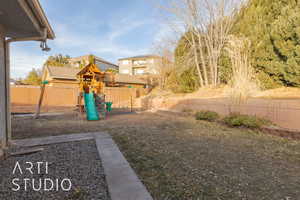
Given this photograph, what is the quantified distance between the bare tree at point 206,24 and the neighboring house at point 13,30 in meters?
6.98

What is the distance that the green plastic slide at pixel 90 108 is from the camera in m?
6.10

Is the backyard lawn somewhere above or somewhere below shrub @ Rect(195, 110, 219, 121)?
below

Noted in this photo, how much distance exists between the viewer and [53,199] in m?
1.40

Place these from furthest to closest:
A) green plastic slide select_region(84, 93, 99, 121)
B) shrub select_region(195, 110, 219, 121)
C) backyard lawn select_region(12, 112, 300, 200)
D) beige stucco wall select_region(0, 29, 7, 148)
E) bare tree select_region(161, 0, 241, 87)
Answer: bare tree select_region(161, 0, 241, 87), green plastic slide select_region(84, 93, 99, 121), shrub select_region(195, 110, 219, 121), beige stucco wall select_region(0, 29, 7, 148), backyard lawn select_region(12, 112, 300, 200)

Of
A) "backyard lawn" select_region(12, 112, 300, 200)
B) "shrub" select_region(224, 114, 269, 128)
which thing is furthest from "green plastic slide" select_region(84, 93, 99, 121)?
"shrub" select_region(224, 114, 269, 128)

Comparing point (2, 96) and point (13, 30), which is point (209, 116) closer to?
point (2, 96)

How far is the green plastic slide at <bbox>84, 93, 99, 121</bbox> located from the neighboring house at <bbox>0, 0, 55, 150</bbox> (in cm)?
334

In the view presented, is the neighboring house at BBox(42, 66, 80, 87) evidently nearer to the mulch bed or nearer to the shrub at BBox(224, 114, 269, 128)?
the mulch bed

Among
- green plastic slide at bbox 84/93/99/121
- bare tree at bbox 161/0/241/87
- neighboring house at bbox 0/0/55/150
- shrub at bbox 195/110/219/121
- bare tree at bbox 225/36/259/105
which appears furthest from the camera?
bare tree at bbox 161/0/241/87

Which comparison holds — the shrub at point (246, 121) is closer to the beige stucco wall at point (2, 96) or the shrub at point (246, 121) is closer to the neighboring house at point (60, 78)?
the beige stucco wall at point (2, 96)

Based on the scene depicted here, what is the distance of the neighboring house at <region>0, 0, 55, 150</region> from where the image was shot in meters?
2.15

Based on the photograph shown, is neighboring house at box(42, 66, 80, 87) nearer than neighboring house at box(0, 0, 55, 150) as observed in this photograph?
No

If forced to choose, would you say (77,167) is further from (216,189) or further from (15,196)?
(216,189)

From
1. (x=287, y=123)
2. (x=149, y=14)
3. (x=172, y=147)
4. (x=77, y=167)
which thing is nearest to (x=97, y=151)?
(x=77, y=167)
